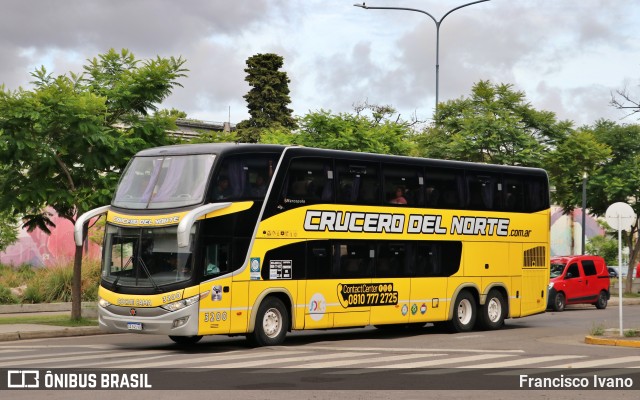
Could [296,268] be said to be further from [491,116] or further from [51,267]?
[491,116]

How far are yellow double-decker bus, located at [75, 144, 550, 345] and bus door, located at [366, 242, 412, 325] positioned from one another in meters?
0.04

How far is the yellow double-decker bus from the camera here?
20.8 m

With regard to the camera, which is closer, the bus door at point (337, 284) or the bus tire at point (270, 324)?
the bus tire at point (270, 324)

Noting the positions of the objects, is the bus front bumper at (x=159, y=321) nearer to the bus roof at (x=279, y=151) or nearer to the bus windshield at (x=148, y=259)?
the bus windshield at (x=148, y=259)

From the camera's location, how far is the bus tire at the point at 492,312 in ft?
90.0

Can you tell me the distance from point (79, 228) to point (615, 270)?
165ft

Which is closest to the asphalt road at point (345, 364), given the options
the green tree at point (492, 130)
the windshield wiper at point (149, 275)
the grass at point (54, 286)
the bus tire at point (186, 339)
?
the bus tire at point (186, 339)

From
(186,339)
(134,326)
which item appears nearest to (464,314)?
(186,339)

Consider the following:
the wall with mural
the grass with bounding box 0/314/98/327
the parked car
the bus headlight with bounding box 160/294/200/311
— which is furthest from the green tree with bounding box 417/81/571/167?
the bus headlight with bounding box 160/294/200/311

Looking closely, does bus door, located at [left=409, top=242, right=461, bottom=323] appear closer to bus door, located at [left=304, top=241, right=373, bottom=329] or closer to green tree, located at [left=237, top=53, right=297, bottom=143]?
bus door, located at [left=304, top=241, right=373, bottom=329]

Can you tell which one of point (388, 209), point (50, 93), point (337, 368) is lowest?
→ point (337, 368)

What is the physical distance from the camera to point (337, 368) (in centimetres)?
1736

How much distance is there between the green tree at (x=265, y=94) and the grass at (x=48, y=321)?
41.8m

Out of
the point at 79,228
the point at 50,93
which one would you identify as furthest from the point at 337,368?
the point at 50,93
